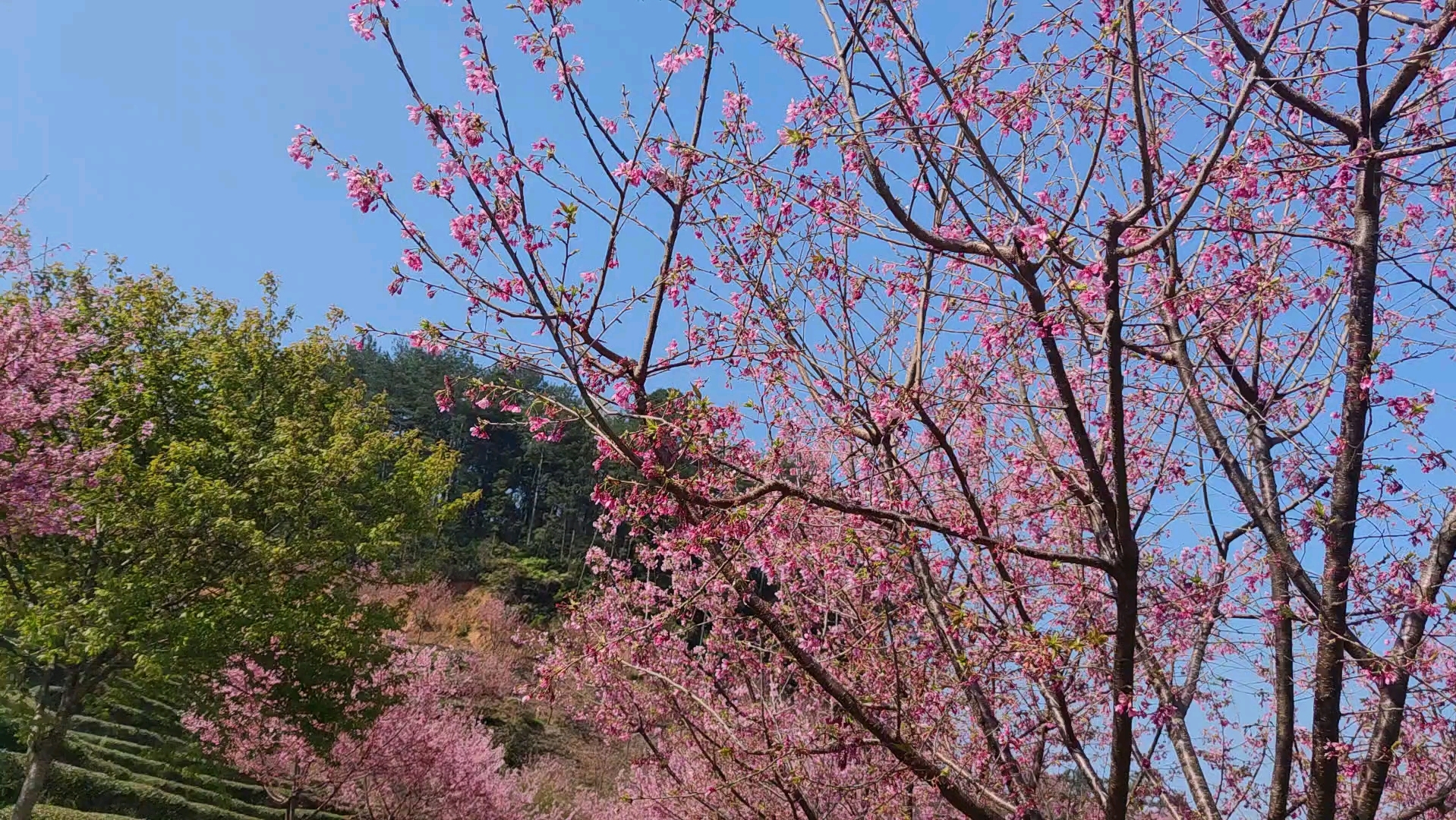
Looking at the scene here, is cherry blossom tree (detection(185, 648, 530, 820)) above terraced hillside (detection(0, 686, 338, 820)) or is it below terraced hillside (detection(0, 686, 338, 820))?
above

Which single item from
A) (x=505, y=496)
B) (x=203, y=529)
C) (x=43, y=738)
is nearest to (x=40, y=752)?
(x=43, y=738)

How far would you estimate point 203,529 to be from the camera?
11.8 metres

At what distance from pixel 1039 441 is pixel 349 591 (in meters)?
11.1

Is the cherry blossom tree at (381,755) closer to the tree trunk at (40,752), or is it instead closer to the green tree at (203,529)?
the green tree at (203,529)

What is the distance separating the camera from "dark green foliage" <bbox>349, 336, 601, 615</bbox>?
140 ft

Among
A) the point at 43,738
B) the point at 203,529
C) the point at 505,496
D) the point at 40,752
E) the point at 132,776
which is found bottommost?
the point at 132,776

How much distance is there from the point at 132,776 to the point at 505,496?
33763 millimetres

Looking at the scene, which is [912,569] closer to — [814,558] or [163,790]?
[814,558]

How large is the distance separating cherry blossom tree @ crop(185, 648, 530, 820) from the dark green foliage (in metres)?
22.1

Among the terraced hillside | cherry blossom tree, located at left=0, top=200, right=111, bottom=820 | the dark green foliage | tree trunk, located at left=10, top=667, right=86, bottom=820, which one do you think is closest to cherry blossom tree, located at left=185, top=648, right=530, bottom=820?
the terraced hillside

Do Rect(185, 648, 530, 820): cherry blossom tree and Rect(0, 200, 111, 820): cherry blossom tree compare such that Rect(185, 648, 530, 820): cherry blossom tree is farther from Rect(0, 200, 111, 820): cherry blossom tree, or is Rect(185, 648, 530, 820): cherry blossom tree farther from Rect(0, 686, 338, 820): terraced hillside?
Rect(0, 200, 111, 820): cherry blossom tree

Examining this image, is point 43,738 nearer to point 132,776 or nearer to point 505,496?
point 132,776

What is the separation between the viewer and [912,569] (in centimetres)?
423

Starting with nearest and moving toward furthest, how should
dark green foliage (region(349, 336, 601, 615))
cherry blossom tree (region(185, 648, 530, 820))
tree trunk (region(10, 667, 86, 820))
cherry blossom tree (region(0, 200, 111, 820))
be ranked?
cherry blossom tree (region(0, 200, 111, 820)), tree trunk (region(10, 667, 86, 820)), cherry blossom tree (region(185, 648, 530, 820)), dark green foliage (region(349, 336, 601, 615))
